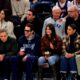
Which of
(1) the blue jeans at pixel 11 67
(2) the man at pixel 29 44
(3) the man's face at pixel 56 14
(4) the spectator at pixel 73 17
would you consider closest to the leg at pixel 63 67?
(2) the man at pixel 29 44

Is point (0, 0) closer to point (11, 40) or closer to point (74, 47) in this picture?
point (11, 40)

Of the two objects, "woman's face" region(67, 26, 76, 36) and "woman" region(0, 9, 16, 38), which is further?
"woman" region(0, 9, 16, 38)

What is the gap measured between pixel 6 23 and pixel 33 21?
1.99 feet

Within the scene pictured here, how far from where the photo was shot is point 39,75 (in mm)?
7543

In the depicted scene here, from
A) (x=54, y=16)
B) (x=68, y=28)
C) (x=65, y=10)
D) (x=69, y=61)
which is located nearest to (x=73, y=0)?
(x=65, y=10)

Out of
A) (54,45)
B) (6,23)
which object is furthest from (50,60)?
(6,23)

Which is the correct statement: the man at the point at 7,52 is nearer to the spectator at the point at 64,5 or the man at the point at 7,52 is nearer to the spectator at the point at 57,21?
the spectator at the point at 57,21

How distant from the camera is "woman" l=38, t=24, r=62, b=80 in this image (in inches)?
296

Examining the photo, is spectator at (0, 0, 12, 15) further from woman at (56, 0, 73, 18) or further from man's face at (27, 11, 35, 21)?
woman at (56, 0, 73, 18)

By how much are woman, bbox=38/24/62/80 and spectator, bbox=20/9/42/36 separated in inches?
35.9

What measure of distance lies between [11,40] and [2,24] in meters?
0.90

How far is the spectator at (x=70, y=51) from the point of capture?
287 inches

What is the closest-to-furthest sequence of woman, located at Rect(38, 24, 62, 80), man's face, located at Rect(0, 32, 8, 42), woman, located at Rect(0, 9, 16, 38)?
woman, located at Rect(38, 24, 62, 80), man's face, located at Rect(0, 32, 8, 42), woman, located at Rect(0, 9, 16, 38)


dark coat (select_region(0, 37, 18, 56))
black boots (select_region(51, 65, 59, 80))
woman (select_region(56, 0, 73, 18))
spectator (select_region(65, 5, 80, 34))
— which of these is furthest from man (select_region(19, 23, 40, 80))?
woman (select_region(56, 0, 73, 18))
